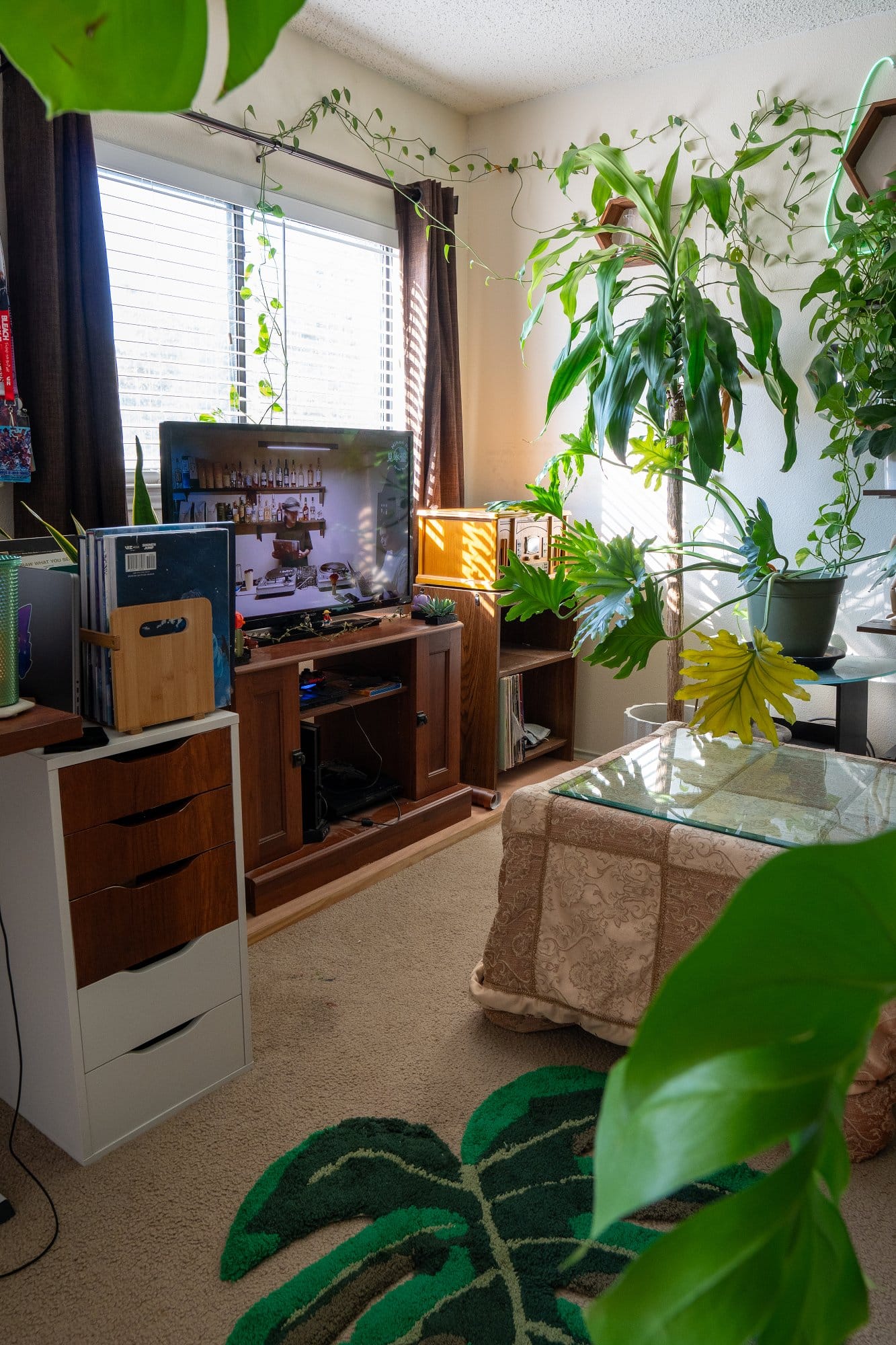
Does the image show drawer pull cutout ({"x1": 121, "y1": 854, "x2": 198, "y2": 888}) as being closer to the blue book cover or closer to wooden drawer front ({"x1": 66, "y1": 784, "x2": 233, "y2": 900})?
wooden drawer front ({"x1": 66, "y1": 784, "x2": 233, "y2": 900})

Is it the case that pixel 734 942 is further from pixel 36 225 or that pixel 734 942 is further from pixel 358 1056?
pixel 36 225

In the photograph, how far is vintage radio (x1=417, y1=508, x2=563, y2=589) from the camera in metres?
3.32

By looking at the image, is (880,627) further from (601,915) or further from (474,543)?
(601,915)

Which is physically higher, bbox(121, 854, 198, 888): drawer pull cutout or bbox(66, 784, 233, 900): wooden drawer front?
bbox(66, 784, 233, 900): wooden drawer front

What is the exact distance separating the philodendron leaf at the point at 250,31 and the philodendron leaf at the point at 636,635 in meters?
2.36

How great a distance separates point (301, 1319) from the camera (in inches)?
53.4

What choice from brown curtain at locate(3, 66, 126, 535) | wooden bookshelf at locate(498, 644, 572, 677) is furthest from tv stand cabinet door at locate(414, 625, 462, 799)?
brown curtain at locate(3, 66, 126, 535)

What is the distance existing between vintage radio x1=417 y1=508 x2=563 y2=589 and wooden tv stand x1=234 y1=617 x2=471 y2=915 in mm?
262

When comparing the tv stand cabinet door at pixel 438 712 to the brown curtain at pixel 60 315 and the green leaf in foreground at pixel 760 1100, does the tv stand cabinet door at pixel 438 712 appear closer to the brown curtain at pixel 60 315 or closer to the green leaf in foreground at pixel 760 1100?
the brown curtain at pixel 60 315

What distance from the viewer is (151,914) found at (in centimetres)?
174

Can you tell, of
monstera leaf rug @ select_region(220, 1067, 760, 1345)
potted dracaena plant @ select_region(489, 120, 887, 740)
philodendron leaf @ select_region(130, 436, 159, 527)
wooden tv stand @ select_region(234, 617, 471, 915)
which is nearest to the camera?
monstera leaf rug @ select_region(220, 1067, 760, 1345)

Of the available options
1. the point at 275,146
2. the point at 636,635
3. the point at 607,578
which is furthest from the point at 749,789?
the point at 275,146

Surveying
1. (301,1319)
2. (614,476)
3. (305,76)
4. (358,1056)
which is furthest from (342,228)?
(301,1319)

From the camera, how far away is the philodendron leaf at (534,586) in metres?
2.81
